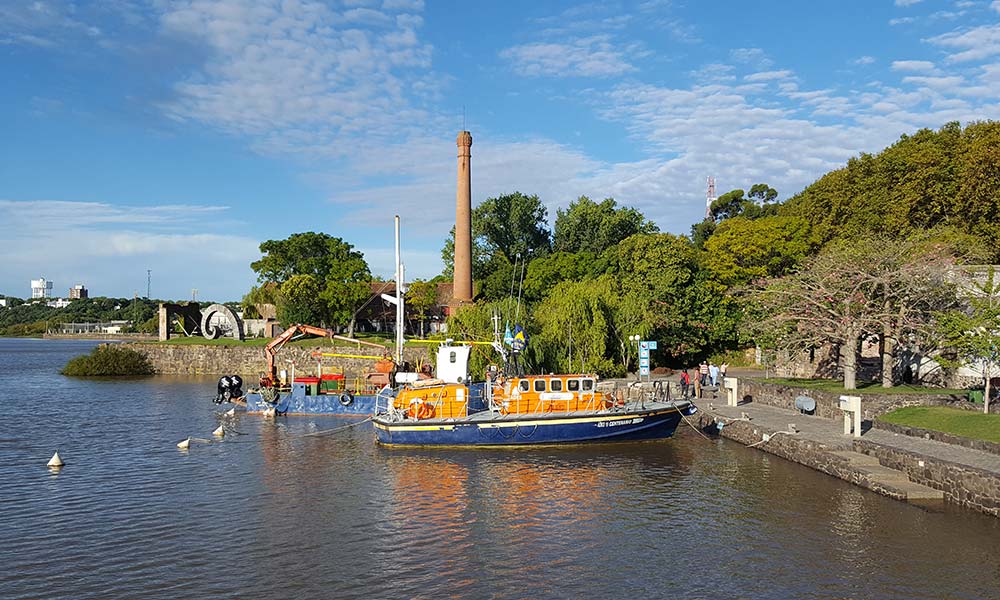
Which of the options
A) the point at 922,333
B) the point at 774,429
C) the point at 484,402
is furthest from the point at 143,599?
the point at 922,333

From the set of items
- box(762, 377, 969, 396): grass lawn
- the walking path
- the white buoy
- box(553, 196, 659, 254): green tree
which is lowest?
the white buoy

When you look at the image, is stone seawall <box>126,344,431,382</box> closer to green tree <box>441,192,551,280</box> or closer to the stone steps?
green tree <box>441,192,551,280</box>

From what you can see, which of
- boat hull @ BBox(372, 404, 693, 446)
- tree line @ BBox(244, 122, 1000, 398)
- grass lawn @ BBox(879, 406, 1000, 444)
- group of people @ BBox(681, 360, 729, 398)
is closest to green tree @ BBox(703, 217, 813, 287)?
tree line @ BBox(244, 122, 1000, 398)

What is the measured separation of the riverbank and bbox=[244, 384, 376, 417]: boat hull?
16954 millimetres

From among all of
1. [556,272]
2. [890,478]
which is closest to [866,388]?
[890,478]

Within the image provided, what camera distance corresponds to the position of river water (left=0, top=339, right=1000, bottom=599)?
13.7 metres

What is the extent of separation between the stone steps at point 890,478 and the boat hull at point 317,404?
76.3ft

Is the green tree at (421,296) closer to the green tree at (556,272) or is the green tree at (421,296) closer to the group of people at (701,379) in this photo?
the green tree at (556,272)

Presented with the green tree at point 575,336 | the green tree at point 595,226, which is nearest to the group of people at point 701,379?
the green tree at point 575,336

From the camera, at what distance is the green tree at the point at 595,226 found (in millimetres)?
78562

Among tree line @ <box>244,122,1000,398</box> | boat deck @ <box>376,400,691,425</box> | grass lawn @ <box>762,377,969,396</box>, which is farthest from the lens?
tree line @ <box>244,122,1000,398</box>

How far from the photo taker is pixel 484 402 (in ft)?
100.0

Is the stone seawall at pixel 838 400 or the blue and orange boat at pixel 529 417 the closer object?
the stone seawall at pixel 838 400

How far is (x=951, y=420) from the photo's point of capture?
856 inches
